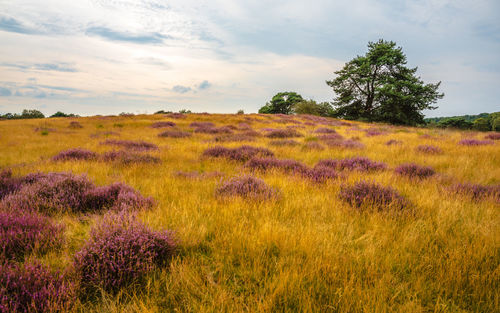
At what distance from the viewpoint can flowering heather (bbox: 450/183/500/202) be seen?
3640 millimetres

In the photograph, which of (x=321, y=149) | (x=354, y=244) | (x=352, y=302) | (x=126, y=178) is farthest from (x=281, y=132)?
(x=352, y=302)

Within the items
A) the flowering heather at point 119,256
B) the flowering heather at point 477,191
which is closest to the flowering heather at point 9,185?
the flowering heather at point 119,256

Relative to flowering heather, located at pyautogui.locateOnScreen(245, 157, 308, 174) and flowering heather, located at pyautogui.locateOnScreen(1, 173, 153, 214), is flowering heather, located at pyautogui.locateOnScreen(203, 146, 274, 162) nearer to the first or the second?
flowering heather, located at pyautogui.locateOnScreen(245, 157, 308, 174)

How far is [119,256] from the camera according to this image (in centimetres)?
184

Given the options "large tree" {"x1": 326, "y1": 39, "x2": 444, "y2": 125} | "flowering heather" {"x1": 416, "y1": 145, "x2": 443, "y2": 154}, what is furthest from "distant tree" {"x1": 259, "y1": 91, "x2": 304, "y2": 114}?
"flowering heather" {"x1": 416, "y1": 145, "x2": 443, "y2": 154}

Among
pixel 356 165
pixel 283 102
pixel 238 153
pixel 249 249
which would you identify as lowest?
pixel 249 249

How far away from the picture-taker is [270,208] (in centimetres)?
299

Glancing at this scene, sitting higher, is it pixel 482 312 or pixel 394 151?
pixel 394 151

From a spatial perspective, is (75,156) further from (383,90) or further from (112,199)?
(383,90)

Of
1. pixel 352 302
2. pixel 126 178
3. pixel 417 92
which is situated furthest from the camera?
pixel 417 92

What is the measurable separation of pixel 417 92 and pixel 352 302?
35.9 metres

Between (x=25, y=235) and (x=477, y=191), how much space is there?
6.47 m

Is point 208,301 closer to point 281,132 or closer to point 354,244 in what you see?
point 354,244

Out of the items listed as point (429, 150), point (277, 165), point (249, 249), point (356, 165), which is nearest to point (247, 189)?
point (249, 249)
